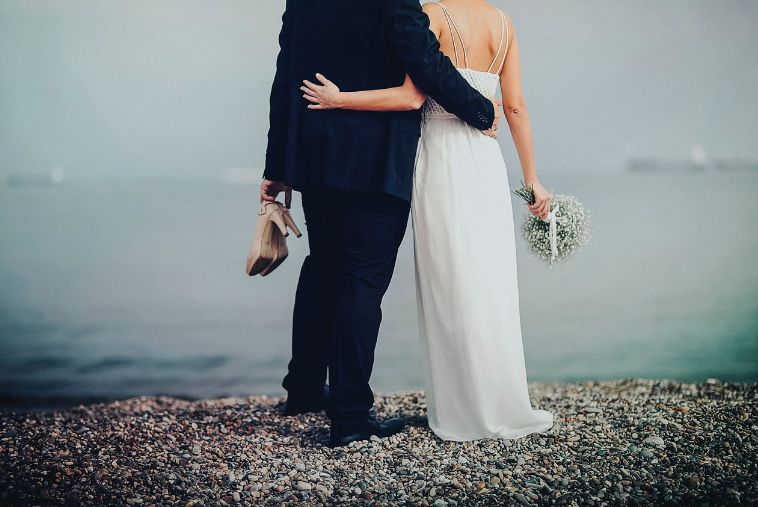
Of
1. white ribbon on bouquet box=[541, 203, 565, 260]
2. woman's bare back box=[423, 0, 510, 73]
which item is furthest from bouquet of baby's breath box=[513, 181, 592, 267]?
woman's bare back box=[423, 0, 510, 73]

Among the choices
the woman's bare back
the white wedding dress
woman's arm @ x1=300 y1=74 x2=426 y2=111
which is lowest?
the white wedding dress

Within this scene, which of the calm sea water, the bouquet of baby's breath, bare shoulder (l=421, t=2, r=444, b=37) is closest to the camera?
bare shoulder (l=421, t=2, r=444, b=37)

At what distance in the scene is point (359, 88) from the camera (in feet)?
9.13

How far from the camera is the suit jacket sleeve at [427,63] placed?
8.48 feet

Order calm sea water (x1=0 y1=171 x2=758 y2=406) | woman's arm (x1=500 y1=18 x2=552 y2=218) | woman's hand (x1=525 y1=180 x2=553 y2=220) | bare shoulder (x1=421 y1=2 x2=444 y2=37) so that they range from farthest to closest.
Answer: calm sea water (x1=0 y1=171 x2=758 y2=406) < woman's hand (x1=525 y1=180 x2=553 y2=220) < woman's arm (x1=500 y1=18 x2=552 y2=218) < bare shoulder (x1=421 y1=2 x2=444 y2=37)

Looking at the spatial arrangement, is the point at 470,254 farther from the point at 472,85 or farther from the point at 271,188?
the point at 271,188

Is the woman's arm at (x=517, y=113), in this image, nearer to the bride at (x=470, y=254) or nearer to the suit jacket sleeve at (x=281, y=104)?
the bride at (x=470, y=254)

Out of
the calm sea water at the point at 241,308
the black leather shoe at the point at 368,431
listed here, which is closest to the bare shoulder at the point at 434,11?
the black leather shoe at the point at 368,431

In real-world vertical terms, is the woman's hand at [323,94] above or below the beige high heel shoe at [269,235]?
above

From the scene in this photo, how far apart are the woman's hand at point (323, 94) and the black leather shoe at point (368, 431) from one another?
127cm

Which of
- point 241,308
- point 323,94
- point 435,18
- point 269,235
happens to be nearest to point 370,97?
point 323,94

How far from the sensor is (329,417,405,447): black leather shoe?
2949mm

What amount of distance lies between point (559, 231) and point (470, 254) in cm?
54

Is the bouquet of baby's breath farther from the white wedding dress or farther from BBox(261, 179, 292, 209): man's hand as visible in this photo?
BBox(261, 179, 292, 209): man's hand
